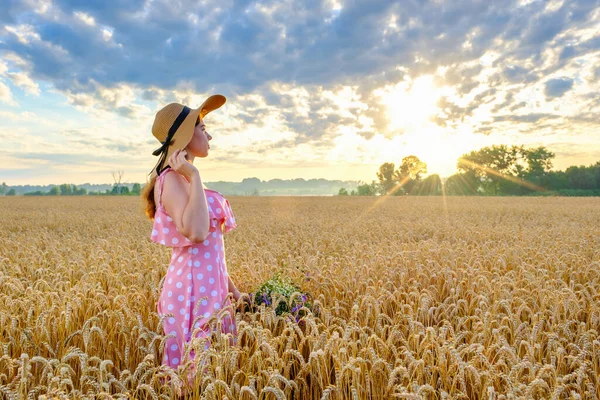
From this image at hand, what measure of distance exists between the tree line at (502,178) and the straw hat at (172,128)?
77.6 m

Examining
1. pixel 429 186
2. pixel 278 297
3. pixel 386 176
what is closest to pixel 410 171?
pixel 386 176

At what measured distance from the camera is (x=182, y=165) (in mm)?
2996


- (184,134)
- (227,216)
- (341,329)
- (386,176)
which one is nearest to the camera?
(341,329)

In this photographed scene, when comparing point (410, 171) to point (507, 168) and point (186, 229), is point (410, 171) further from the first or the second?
point (186, 229)

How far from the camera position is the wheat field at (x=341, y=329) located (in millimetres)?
2514

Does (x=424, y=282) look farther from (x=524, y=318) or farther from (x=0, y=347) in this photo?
(x=0, y=347)

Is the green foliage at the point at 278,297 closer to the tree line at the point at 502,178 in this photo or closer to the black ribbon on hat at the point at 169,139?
the black ribbon on hat at the point at 169,139

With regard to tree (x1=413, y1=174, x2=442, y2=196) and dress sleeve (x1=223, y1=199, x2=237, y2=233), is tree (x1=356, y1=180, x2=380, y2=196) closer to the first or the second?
tree (x1=413, y1=174, x2=442, y2=196)

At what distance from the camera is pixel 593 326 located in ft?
12.7

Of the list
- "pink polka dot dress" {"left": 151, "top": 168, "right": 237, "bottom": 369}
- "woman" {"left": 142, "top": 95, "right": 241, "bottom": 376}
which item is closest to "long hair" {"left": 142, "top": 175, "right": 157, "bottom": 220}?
"woman" {"left": 142, "top": 95, "right": 241, "bottom": 376}

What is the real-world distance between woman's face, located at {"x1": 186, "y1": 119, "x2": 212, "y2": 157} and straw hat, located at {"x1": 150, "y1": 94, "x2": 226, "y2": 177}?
0.11 meters

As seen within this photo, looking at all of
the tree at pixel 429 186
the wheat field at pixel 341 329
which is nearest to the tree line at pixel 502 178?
the tree at pixel 429 186

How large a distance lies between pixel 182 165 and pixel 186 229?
1.62 feet

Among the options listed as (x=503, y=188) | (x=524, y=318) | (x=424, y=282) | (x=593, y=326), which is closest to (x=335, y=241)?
(x=424, y=282)
